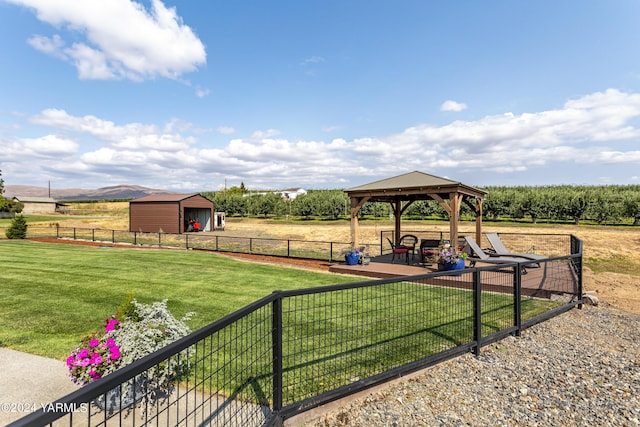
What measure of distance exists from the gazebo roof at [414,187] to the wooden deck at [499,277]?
8.79 feet

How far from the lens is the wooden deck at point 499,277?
8086 millimetres

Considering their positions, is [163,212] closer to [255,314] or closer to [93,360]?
[255,314]

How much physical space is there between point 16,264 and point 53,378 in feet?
35.3

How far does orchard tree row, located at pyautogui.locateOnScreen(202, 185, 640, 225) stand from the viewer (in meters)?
39.8

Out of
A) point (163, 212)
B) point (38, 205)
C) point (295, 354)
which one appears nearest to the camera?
point (295, 354)

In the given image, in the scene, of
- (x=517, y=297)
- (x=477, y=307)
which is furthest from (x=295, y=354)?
(x=517, y=297)

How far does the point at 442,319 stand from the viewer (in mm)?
6395

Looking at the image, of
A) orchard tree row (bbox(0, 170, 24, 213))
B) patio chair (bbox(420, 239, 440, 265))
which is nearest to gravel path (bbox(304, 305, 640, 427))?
patio chair (bbox(420, 239, 440, 265))

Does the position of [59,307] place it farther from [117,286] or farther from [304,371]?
[304,371]

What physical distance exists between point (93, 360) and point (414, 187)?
1006cm

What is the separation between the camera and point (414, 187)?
11188 millimetres

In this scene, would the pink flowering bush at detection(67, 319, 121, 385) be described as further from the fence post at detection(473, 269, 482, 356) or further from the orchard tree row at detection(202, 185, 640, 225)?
the orchard tree row at detection(202, 185, 640, 225)

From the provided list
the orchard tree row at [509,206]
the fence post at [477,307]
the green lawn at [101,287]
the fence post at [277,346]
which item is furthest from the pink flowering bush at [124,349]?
the orchard tree row at [509,206]

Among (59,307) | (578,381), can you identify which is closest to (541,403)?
(578,381)
